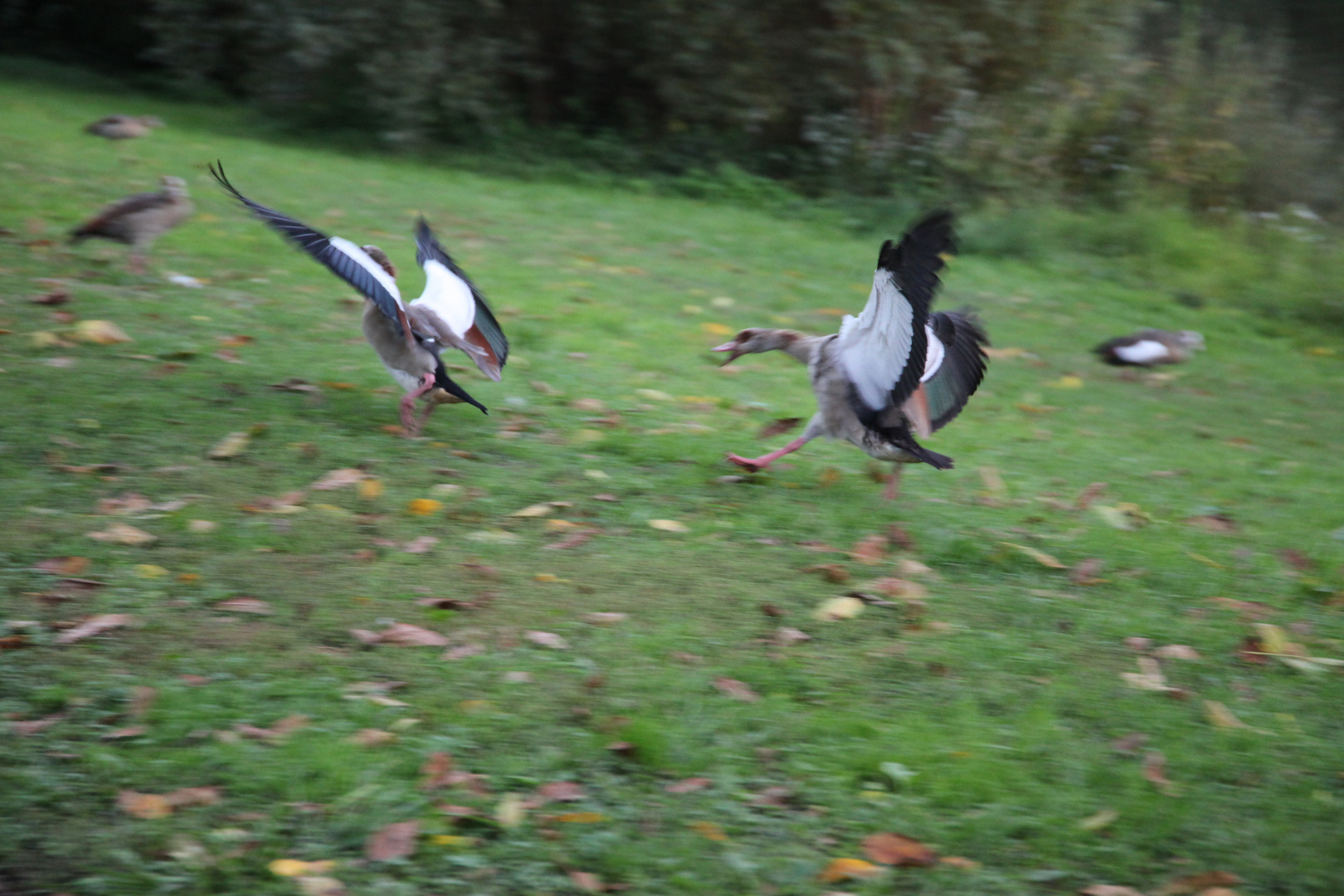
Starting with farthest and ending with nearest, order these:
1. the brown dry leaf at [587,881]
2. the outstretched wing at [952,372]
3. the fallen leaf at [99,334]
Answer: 1. the fallen leaf at [99,334]
2. the outstretched wing at [952,372]
3. the brown dry leaf at [587,881]

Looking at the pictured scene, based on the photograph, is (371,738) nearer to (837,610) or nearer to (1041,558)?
(837,610)

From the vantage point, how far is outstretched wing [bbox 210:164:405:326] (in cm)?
476

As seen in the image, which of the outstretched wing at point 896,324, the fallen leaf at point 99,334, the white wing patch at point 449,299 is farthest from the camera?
the fallen leaf at point 99,334

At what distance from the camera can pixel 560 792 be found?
119 inches

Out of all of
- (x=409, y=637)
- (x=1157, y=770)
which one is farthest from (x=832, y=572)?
(x=409, y=637)

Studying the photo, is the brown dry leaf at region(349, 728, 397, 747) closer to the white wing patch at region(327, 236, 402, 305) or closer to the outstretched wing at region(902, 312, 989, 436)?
the white wing patch at region(327, 236, 402, 305)

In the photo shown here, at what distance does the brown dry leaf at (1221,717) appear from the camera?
3.53 m

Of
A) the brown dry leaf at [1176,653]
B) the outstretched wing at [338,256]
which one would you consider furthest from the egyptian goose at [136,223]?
the brown dry leaf at [1176,653]

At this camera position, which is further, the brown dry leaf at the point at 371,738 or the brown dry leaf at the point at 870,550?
the brown dry leaf at the point at 870,550

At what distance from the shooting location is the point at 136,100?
13344 millimetres

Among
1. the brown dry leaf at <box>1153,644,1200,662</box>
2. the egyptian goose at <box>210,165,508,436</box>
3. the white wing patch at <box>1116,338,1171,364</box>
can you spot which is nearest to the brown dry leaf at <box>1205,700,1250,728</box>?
the brown dry leaf at <box>1153,644,1200,662</box>

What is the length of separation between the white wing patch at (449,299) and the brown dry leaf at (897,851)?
128 inches

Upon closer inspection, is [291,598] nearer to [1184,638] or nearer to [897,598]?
[897,598]

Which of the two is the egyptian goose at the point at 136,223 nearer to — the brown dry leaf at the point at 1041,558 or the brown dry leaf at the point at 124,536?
the brown dry leaf at the point at 124,536
